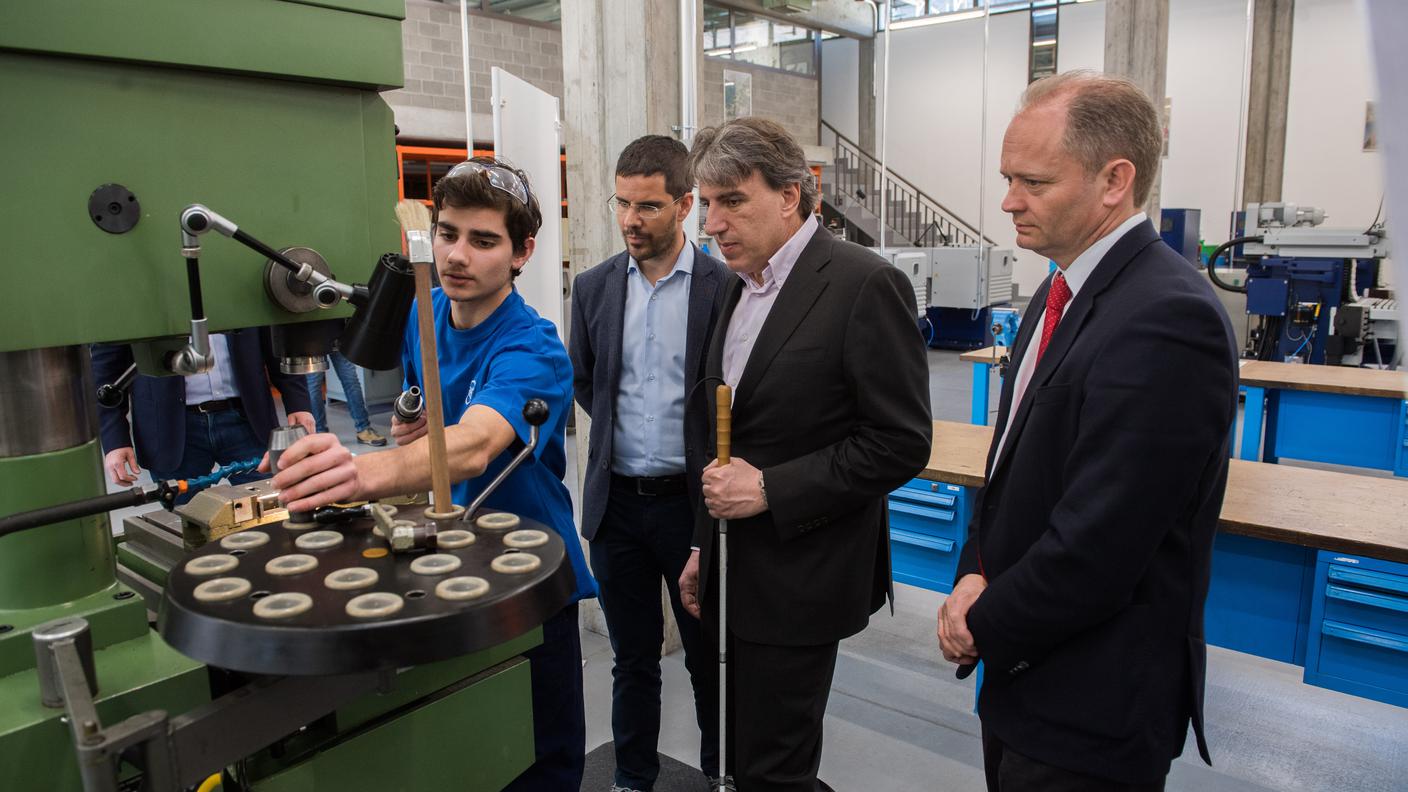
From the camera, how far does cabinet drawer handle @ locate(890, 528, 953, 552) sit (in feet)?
8.59

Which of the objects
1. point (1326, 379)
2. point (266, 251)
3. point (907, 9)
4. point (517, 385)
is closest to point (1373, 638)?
point (517, 385)

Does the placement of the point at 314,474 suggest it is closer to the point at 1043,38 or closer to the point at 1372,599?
the point at 1372,599

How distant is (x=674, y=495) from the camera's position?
6.56 feet

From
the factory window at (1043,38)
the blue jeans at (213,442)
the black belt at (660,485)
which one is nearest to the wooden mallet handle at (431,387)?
the black belt at (660,485)

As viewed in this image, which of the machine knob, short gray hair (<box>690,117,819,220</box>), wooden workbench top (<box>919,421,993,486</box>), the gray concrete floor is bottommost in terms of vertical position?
the gray concrete floor

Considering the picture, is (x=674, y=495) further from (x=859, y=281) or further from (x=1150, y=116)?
(x=1150, y=116)

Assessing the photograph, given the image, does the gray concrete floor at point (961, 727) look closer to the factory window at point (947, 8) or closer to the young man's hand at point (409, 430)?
the young man's hand at point (409, 430)

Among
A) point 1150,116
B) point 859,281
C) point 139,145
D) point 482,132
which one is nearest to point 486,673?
point 139,145

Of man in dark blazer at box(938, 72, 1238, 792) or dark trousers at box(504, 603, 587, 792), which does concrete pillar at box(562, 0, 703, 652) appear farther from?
man in dark blazer at box(938, 72, 1238, 792)

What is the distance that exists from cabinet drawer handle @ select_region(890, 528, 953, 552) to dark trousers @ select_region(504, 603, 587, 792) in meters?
1.48

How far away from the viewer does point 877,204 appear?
44.0ft

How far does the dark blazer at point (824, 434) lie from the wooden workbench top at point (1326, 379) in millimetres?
3003

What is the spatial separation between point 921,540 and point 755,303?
122cm

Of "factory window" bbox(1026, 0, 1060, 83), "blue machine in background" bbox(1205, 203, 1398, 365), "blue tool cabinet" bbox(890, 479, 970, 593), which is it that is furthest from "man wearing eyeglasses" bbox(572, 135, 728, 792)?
"factory window" bbox(1026, 0, 1060, 83)
